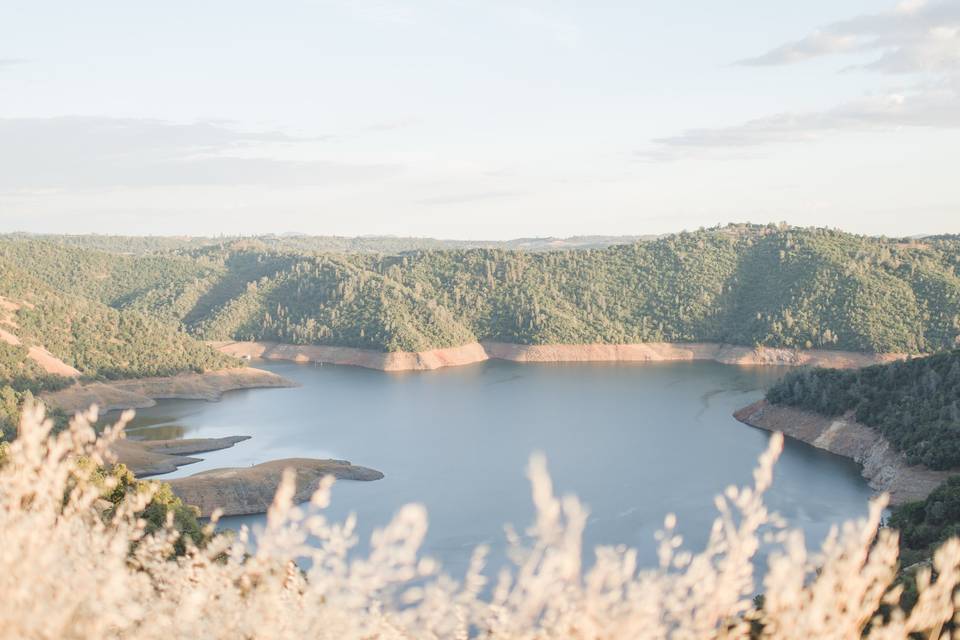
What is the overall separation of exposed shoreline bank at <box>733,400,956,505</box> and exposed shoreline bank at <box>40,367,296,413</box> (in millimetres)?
61094

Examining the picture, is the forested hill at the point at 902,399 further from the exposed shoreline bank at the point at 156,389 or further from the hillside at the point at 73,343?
the hillside at the point at 73,343

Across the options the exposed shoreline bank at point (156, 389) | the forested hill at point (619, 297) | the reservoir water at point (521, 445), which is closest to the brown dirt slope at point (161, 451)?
the reservoir water at point (521, 445)

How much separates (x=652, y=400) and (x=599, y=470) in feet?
114

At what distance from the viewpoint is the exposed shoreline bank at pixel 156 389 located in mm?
91875

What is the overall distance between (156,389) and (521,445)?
160 ft

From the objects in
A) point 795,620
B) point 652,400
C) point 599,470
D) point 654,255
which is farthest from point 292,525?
point 654,255

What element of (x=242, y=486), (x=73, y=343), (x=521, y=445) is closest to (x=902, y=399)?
(x=521, y=445)

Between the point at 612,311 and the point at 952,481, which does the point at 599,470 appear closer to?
the point at 952,481

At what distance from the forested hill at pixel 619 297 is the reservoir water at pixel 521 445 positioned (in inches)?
699

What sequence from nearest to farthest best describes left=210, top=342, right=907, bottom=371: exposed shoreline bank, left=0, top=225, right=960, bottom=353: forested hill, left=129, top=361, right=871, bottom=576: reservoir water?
left=129, top=361, right=871, bottom=576: reservoir water → left=210, top=342, right=907, bottom=371: exposed shoreline bank → left=0, top=225, right=960, bottom=353: forested hill

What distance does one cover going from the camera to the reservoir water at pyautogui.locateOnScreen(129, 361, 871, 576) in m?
56.7

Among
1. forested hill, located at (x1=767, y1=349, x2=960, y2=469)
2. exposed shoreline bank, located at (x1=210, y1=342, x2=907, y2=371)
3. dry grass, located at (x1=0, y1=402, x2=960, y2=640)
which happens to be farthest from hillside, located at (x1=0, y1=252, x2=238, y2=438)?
dry grass, located at (x1=0, y1=402, x2=960, y2=640)

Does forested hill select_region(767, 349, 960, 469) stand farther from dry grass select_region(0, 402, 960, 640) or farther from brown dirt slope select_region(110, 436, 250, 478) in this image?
dry grass select_region(0, 402, 960, 640)

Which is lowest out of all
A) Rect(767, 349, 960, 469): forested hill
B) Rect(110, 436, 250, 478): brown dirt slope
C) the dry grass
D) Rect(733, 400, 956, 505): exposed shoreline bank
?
Rect(110, 436, 250, 478): brown dirt slope
